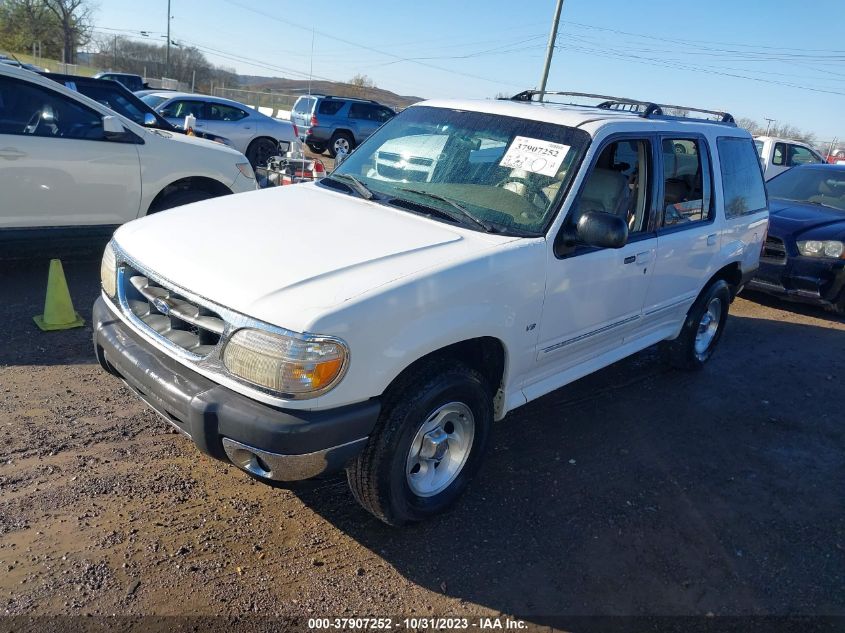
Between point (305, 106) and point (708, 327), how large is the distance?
1729 cm

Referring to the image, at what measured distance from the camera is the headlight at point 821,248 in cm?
741

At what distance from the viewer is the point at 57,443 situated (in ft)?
11.5

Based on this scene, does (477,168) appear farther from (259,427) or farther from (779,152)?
(779,152)

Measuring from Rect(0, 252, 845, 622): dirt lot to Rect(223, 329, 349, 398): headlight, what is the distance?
2.91 ft

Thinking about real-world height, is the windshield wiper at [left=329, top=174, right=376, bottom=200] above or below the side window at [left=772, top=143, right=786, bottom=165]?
below

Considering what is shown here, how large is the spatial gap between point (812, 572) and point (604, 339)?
5.17 ft

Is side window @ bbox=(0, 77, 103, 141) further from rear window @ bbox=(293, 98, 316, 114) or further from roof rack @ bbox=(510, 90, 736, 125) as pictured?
rear window @ bbox=(293, 98, 316, 114)

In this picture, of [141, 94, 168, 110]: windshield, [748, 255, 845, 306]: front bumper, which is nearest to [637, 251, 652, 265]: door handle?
[748, 255, 845, 306]: front bumper

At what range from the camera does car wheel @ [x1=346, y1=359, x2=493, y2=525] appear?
2793mm

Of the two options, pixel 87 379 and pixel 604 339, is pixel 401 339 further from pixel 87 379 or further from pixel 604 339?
pixel 87 379

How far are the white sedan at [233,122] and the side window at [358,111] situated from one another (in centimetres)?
494

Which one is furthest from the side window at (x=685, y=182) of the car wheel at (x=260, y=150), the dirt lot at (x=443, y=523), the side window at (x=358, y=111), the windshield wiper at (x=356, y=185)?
the side window at (x=358, y=111)

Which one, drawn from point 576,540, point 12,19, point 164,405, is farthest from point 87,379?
point 12,19

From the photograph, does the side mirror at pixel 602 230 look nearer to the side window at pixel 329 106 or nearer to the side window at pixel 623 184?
the side window at pixel 623 184
